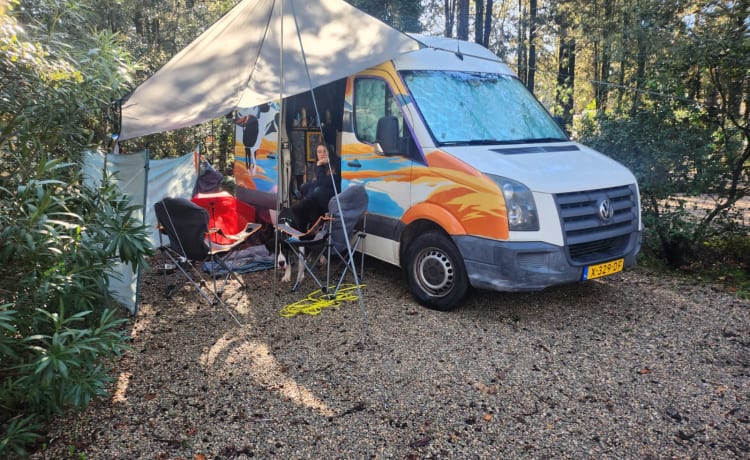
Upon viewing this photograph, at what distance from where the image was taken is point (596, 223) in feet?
14.6

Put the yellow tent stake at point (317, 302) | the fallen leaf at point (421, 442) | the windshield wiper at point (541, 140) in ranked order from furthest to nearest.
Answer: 1. the windshield wiper at point (541, 140)
2. the yellow tent stake at point (317, 302)
3. the fallen leaf at point (421, 442)

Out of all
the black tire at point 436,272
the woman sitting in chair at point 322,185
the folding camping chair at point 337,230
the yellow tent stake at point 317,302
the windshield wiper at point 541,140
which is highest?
the windshield wiper at point 541,140

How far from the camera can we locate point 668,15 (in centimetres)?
678

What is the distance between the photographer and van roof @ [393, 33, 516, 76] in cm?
526

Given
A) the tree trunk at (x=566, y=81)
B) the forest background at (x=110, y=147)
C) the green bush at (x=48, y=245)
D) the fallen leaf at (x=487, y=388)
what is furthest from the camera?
the tree trunk at (x=566, y=81)

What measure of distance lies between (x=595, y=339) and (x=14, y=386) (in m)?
4.08

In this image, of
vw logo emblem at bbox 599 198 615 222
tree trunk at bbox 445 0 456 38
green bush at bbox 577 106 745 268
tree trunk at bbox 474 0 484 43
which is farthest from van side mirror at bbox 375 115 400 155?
tree trunk at bbox 445 0 456 38

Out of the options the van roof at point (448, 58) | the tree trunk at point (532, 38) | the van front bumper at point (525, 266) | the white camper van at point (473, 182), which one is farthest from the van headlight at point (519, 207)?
the tree trunk at point (532, 38)

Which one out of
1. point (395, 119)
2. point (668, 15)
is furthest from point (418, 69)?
point (668, 15)

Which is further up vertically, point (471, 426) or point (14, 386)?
point (14, 386)

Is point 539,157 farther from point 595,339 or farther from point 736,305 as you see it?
point 736,305

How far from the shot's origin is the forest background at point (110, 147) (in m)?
Result: 2.62

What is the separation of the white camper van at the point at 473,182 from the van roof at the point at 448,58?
2 centimetres

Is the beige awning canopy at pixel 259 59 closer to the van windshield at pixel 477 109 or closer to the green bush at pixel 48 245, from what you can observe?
the van windshield at pixel 477 109
